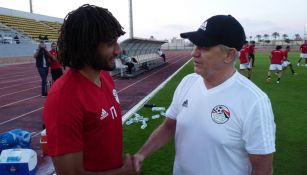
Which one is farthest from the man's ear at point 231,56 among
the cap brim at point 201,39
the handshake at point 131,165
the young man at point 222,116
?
the handshake at point 131,165

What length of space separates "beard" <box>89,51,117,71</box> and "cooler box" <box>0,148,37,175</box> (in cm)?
301

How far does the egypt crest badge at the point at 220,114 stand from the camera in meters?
2.00

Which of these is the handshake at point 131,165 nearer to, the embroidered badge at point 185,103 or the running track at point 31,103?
the embroidered badge at point 185,103

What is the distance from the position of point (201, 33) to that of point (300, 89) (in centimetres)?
1163

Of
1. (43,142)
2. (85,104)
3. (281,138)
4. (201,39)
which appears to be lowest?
(281,138)

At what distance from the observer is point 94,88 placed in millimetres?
2021

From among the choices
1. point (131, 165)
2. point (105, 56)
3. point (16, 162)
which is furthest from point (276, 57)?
point (105, 56)

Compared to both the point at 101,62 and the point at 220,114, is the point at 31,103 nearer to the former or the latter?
the point at 101,62

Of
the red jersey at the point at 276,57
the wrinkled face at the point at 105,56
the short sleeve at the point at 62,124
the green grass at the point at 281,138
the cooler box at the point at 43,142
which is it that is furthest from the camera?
the red jersey at the point at 276,57

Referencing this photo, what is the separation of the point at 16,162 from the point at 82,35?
3151mm

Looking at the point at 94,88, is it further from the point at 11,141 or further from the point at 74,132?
the point at 11,141

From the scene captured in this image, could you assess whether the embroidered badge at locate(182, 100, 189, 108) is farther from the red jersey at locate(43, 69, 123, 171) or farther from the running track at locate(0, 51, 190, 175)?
the running track at locate(0, 51, 190, 175)

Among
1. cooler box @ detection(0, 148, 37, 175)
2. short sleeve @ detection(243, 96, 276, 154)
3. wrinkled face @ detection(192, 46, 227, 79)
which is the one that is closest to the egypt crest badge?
short sleeve @ detection(243, 96, 276, 154)

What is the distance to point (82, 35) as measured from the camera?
191cm
